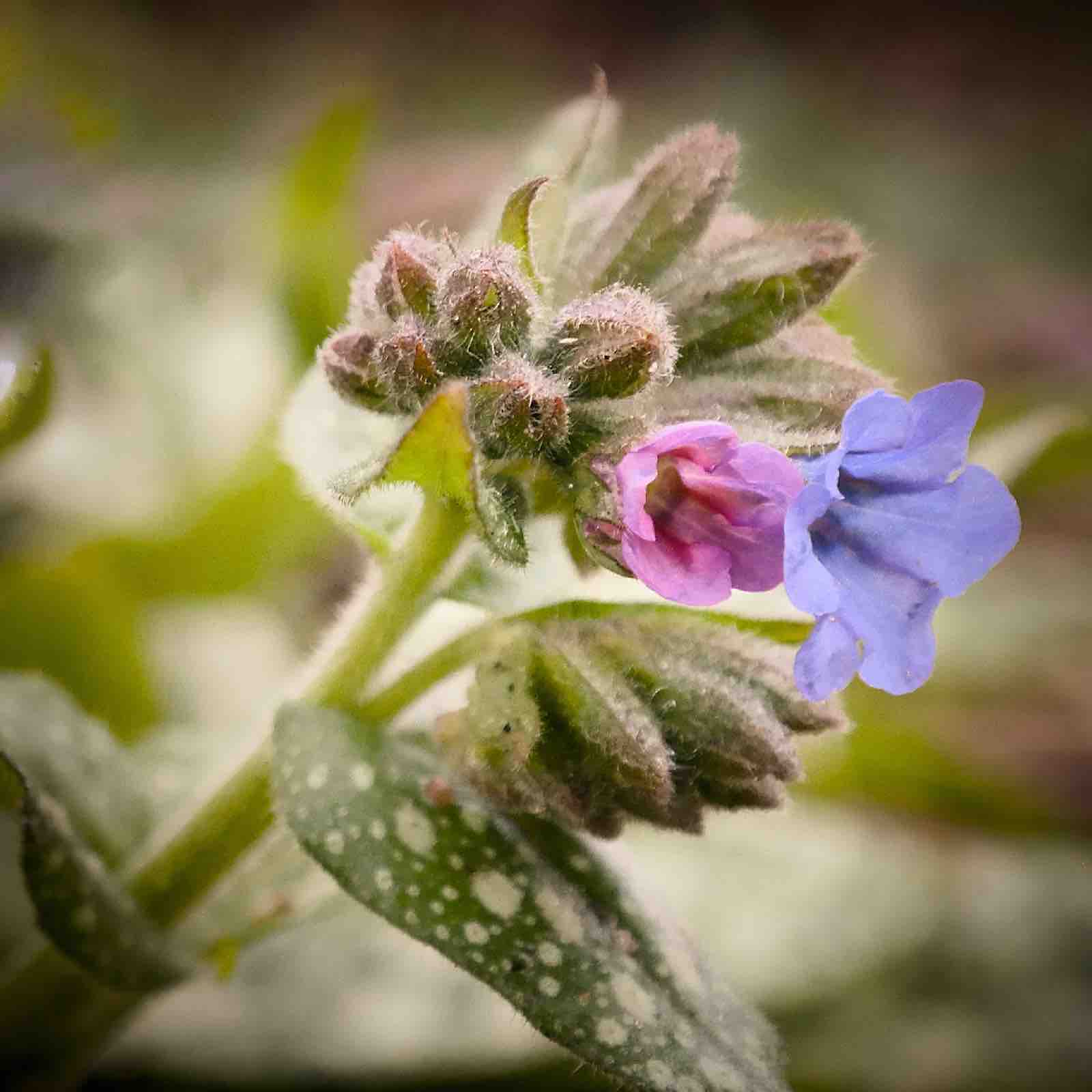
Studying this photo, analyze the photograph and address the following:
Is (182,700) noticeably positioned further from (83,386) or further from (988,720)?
(988,720)

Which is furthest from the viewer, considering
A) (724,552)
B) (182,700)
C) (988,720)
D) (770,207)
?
(770,207)

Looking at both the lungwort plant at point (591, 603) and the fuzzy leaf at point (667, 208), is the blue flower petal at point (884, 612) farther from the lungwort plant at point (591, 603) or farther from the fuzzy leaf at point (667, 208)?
the fuzzy leaf at point (667, 208)

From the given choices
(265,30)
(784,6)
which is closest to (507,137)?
(265,30)

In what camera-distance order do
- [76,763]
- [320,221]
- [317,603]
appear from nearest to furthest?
1. [76,763]
2. [320,221]
3. [317,603]

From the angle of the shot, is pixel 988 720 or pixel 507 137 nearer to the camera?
pixel 988 720

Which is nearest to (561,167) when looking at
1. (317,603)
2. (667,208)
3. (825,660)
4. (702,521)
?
(667,208)

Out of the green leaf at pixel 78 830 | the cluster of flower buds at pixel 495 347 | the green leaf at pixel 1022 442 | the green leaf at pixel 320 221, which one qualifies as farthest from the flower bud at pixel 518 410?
the green leaf at pixel 320 221

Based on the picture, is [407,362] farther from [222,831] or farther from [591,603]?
[222,831]
